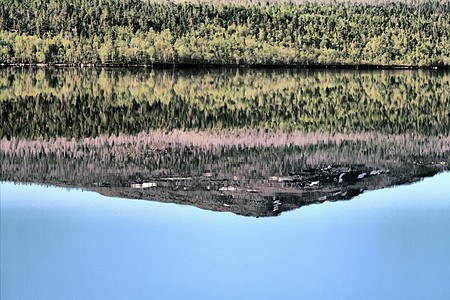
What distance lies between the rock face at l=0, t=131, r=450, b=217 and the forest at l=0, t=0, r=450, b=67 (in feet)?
414

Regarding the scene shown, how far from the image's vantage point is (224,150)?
23.2 m

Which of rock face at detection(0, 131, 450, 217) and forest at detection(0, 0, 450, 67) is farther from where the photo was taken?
forest at detection(0, 0, 450, 67)

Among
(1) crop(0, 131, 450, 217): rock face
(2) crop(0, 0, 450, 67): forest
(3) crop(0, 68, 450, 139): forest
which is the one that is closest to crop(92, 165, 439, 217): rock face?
(1) crop(0, 131, 450, 217): rock face

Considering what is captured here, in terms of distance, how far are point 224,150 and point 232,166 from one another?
2837 millimetres

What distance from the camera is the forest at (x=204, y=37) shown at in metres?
154

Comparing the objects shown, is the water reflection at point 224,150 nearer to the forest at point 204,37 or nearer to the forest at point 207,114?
the forest at point 207,114

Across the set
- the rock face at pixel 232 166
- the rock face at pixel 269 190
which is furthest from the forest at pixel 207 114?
the rock face at pixel 269 190

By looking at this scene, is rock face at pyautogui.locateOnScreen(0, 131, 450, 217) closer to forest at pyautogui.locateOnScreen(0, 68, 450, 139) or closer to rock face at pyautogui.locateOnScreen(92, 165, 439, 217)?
rock face at pyautogui.locateOnScreen(92, 165, 439, 217)

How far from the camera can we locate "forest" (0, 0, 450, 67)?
154 metres

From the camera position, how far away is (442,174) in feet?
65.8

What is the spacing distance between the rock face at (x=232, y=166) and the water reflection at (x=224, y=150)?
0.03 meters

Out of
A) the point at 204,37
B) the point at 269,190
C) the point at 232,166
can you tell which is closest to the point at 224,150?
→ the point at 232,166

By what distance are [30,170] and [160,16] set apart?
16516cm

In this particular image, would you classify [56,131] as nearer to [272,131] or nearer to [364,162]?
[272,131]
